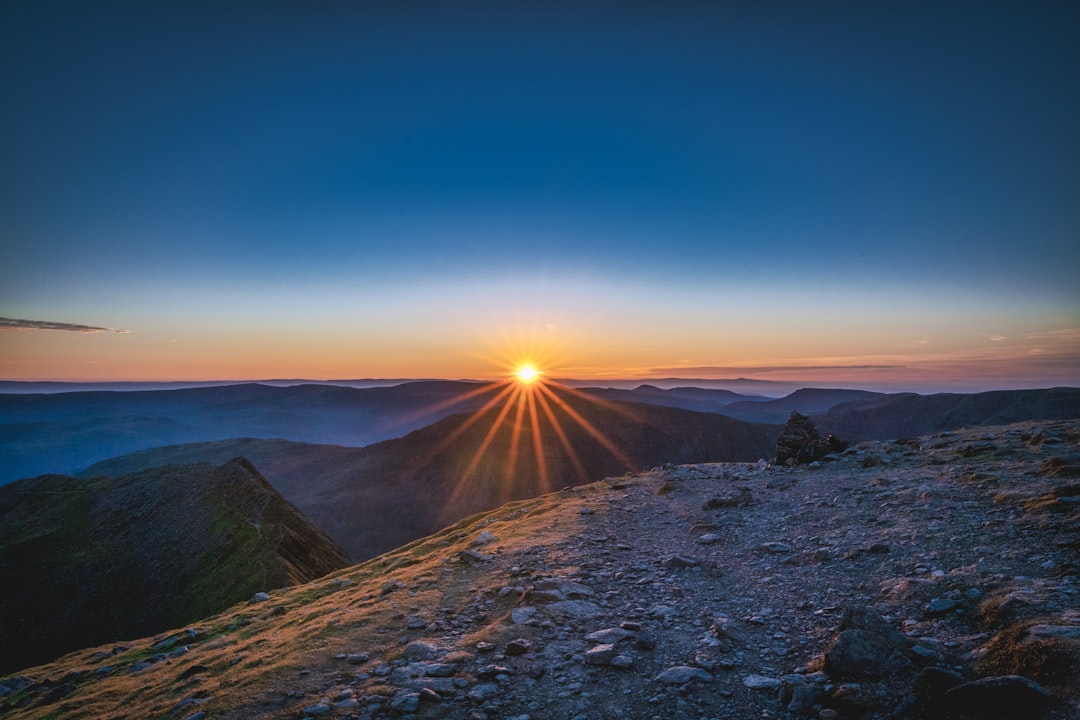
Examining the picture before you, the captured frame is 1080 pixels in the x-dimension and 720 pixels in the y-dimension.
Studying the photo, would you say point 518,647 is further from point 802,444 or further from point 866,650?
point 802,444

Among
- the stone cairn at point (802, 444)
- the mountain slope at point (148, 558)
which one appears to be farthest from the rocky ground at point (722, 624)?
the mountain slope at point (148, 558)

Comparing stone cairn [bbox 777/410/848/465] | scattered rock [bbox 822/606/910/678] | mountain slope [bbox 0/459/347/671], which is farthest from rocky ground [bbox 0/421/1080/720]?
mountain slope [bbox 0/459/347/671]

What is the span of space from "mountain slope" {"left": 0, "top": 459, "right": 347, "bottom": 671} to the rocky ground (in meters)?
46.9

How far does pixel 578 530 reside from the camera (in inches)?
868

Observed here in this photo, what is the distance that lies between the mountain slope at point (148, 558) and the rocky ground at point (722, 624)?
46.9 m

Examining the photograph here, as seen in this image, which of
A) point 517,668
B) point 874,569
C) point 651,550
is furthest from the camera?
point 651,550

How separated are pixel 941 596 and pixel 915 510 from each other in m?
7.38

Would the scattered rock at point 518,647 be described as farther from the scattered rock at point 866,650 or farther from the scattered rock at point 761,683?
the scattered rock at point 866,650

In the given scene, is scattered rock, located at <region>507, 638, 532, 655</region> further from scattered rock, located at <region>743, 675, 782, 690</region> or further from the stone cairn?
the stone cairn

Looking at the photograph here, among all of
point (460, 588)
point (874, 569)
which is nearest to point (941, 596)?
point (874, 569)

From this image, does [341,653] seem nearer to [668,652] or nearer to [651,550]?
[668,652]

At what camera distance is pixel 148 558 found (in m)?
77.4

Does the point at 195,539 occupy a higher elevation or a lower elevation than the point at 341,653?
lower

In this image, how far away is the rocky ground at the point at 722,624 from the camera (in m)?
8.48
